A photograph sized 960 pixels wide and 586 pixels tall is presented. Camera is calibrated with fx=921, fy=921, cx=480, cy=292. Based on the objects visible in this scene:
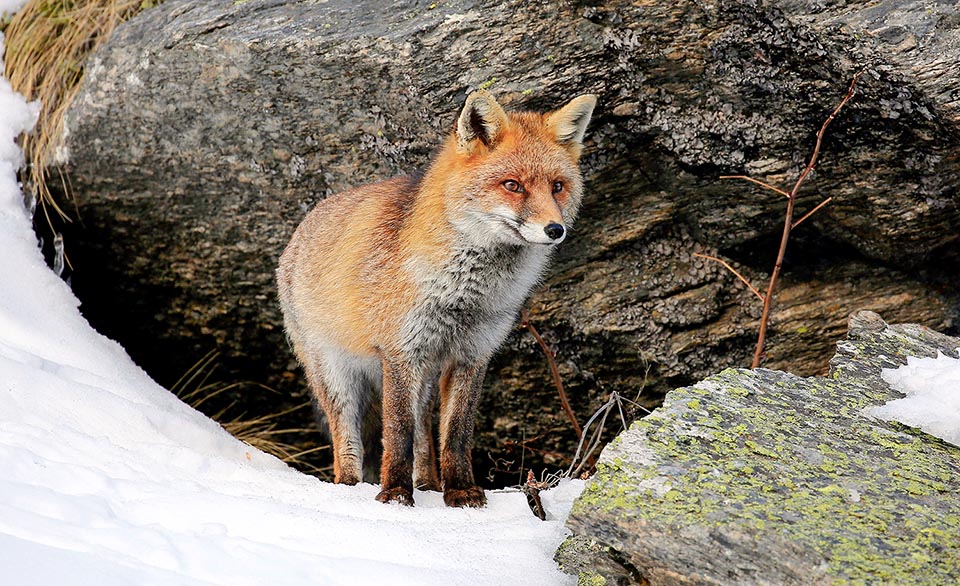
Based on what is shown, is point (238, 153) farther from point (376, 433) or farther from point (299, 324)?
point (376, 433)

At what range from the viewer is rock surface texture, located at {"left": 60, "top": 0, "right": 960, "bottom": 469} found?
472 cm

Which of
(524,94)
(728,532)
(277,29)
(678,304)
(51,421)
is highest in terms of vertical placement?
(277,29)

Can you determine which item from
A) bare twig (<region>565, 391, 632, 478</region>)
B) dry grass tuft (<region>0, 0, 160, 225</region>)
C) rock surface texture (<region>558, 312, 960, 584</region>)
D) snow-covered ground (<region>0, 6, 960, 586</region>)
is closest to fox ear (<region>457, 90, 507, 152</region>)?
bare twig (<region>565, 391, 632, 478</region>)

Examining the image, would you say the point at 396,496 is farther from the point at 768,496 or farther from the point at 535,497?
the point at 768,496

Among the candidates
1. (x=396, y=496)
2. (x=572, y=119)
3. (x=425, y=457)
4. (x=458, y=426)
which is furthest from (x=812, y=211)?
(x=396, y=496)

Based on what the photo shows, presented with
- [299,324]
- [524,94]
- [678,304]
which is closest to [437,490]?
[299,324]

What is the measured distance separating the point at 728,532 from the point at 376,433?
10.6 ft

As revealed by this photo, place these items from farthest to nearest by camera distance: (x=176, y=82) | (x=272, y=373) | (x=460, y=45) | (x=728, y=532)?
(x=272, y=373)
(x=176, y=82)
(x=460, y=45)
(x=728, y=532)

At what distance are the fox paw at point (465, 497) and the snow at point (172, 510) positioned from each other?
0.08 meters

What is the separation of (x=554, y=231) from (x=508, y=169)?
48cm

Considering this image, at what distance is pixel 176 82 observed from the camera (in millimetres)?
5664

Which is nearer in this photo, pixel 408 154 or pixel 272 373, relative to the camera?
pixel 408 154

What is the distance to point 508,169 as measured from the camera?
175 inches

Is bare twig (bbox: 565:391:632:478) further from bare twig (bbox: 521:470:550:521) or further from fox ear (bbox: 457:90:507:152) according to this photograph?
fox ear (bbox: 457:90:507:152)
